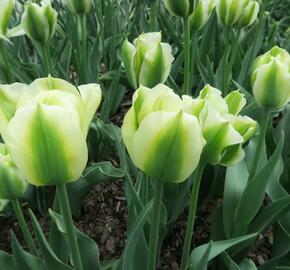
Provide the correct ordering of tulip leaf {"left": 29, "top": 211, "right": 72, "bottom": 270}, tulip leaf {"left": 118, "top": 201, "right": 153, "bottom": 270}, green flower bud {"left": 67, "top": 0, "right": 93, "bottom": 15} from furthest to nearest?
green flower bud {"left": 67, "top": 0, "right": 93, "bottom": 15}
tulip leaf {"left": 29, "top": 211, "right": 72, "bottom": 270}
tulip leaf {"left": 118, "top": 201, "right": 153, "bottom": 270}

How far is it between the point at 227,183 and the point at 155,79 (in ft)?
0.93

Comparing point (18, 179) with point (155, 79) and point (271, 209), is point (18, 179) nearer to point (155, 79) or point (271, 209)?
point (155, 79)

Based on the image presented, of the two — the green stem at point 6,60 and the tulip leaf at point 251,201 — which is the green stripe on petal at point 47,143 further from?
→ the green stem at point 6,60

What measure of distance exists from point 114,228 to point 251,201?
43 centimetres

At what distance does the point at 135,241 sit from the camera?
0.69 metres

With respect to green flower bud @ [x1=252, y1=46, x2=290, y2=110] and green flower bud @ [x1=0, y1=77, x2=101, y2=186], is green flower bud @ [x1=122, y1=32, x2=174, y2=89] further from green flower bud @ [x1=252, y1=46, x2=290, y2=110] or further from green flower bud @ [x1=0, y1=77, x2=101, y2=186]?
green flower bud @ [x1=0, y1=77, x2=101, y2=186]

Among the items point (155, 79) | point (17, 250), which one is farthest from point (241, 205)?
point (17, 250)

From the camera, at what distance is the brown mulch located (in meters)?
1.14

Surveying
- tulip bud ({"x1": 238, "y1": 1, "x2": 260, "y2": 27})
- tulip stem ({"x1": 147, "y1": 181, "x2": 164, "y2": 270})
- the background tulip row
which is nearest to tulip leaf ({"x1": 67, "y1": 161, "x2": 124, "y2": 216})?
the background tulip row

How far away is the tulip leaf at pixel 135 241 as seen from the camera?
25.9 inches

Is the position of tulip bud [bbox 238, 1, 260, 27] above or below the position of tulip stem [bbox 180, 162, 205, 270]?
above

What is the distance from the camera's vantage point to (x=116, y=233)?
1.20 m

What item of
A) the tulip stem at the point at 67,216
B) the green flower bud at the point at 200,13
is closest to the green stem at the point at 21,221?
the tulip stem at the point at 67,216

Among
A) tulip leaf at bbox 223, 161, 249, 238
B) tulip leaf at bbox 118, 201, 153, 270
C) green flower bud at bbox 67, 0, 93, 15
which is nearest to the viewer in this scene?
tulip leaf at bbox 118, 201, 153, 270
